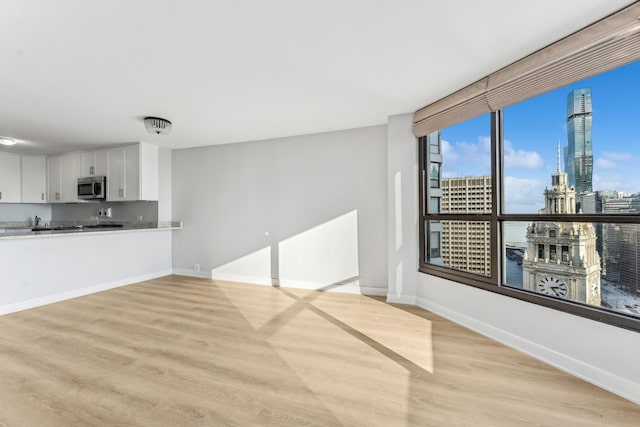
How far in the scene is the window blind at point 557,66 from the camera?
1.78 metres

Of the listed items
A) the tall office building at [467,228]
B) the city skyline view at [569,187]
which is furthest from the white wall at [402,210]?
the city skyline view at [569,187]

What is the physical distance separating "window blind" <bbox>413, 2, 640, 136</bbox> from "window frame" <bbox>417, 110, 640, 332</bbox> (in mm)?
255

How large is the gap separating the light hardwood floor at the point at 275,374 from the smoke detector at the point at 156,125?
230 cm

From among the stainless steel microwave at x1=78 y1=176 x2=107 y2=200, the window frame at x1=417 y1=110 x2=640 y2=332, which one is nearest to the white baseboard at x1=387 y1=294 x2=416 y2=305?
the window frame at x1=417 y1=110 x2=640 y2=332

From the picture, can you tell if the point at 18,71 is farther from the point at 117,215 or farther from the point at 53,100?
the point at 117,215

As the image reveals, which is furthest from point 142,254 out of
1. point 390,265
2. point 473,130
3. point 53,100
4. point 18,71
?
point 473,130

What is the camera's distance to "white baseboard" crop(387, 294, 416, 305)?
362 cm

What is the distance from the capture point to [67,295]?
3.98m

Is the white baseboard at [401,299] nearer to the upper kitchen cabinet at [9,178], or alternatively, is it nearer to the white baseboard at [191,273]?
the white baseboard at [191,273]

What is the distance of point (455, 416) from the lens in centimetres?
167

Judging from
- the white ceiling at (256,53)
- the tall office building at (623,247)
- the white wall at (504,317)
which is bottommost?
the white wall at (504,317)

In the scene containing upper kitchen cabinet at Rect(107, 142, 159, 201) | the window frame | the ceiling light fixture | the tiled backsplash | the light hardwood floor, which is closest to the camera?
the light hardwood floor

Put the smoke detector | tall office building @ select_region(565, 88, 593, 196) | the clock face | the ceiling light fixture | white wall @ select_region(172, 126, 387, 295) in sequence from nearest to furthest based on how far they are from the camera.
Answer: tall office building @ select_region(565, 88, 593, 196) → the clock face → the smoke detector → white wall @ select_region(172, 126, 387, 295) → the ceiling light fixture

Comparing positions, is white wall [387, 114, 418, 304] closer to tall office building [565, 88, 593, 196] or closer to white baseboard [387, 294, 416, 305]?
white baseboard [387, 294, 416, 305]
